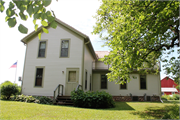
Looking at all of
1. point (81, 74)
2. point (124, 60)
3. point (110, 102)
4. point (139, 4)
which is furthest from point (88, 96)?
point (139, 4)

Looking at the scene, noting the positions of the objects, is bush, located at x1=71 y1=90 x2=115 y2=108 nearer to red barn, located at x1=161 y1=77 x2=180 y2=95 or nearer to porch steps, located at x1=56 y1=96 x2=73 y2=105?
porch steps, located at x1=56 y1=96 x2=73 y2=105

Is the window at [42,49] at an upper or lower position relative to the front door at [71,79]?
upper

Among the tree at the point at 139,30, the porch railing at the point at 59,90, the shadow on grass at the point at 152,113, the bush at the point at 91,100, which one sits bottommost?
the shadow on grass at the point at 152,113

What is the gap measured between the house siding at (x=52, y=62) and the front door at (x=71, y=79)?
286mm

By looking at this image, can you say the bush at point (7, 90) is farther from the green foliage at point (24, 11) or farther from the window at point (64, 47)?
the green foliage at point (24, 11)

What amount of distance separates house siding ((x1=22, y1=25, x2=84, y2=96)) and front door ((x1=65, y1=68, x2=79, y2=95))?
0.94ft

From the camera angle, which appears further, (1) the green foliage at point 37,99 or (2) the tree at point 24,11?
(1) the green foliage at point 37,99

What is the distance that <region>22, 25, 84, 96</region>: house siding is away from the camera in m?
12.9

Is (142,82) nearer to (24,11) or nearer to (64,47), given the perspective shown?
(64,47)

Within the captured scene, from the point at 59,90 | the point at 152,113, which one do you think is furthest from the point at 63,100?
the point at 152,113

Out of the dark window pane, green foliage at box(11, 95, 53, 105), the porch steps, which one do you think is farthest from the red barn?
green foliage at box(11, 95, 53, 105)

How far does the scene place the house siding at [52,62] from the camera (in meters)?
12.9

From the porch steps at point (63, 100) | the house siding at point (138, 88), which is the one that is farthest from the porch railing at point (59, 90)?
the house siding at point (138, 88)

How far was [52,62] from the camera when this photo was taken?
43.8 ft
